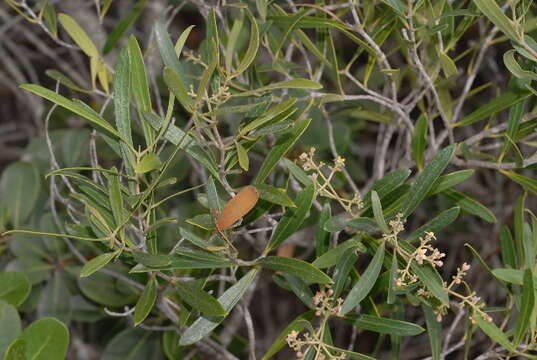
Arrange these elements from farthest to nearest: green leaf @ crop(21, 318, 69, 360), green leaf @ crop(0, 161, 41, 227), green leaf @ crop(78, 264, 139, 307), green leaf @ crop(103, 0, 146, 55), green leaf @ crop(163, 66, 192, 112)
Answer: green leaf @ crop(0, 161, 41, 227), green leaf @ crop(78, 264, 139, 307), green leaf @ crop(103, 0, 146, 55), green leaf @ crop(21, 318, 69, 360), green leaf @ crop(163, 66, 192, 112)

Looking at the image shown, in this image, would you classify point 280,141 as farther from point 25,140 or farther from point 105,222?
point 25,140

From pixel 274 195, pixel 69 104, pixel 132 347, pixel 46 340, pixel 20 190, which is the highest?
pixel 69 104

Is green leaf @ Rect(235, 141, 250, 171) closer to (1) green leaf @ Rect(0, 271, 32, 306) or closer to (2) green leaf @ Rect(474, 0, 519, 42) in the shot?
(2) green leaf @ Rect(474, 0, 519, 42)

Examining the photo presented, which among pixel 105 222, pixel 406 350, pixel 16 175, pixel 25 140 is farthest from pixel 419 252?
pixel 25 140

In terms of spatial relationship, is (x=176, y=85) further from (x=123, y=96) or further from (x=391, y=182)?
(x=391, y=182)

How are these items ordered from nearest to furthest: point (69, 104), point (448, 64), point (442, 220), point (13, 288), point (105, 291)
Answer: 1. point (69, 104)
2. point (442, 220)
3. point (448, 64)
4. point (13, 288)
5. point (105, 291)

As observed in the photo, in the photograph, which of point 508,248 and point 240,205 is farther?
point 508,248

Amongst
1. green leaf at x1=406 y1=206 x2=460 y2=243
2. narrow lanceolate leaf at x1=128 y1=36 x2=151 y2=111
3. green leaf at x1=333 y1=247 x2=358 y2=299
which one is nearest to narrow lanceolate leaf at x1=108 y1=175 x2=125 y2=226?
narrow lanceolate leaf at x1=128 y1=36 x2=151 y2=111

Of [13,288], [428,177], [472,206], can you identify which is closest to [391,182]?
[428,177]
